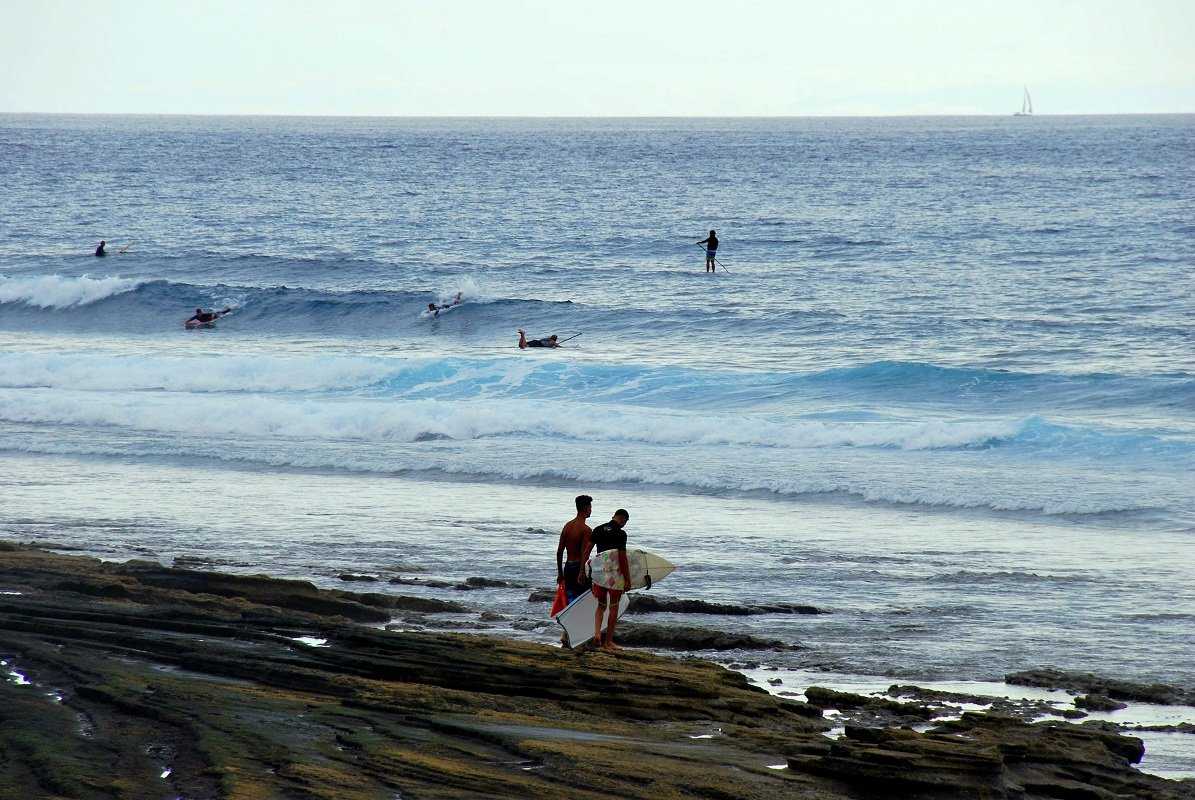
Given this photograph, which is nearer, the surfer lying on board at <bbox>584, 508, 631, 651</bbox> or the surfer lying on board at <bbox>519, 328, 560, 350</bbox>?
the surfer lying on board at <bbox>584, 508, 631, 651</bbox>

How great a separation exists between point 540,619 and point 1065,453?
11718 mm

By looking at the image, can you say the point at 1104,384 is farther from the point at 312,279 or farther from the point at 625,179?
the point at 625,179

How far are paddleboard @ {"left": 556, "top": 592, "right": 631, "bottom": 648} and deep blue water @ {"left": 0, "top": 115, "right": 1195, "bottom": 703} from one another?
4.30 feet

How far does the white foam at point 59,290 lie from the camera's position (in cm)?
4006

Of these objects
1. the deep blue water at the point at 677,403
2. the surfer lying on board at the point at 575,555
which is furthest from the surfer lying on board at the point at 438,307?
the surfer lying on board at the point at 575,555

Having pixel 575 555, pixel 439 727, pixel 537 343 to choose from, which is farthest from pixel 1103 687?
pixel 537 343

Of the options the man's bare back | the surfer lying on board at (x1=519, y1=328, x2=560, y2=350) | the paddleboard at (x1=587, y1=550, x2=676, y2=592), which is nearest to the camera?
the paddleboard at (x1=587, y1=550, x2=676, y2=592)

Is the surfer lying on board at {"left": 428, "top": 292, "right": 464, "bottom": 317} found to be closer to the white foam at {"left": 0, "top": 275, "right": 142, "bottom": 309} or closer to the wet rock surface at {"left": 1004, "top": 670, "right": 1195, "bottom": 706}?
the white foam at {"left": 0, "top": 275, "right": 142, "bottom": 309}

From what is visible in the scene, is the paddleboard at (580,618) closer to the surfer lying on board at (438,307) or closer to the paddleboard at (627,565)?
the paddleboard at (627,565)

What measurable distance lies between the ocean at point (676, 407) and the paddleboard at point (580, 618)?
2.97 feet

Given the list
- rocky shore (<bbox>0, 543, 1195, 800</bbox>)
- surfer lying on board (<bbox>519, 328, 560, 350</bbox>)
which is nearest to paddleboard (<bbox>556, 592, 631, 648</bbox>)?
rocky shore (<bbox>0, 543, 1195, 800</bbox>)

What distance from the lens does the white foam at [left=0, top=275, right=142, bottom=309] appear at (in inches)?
1577

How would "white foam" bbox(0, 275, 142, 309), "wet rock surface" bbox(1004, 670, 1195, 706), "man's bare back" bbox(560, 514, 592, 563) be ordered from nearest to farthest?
"wet rock surface" bbox(1004, 670, 1195, 706), "man's bare back" bbox(560, 514, 592, 563), "white foam" bbox(0, 275, 142, 309)

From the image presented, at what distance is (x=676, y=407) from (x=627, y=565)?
49.6 ft
